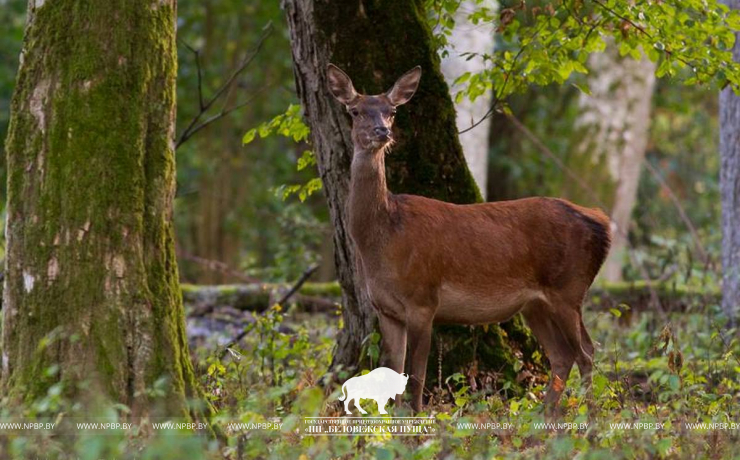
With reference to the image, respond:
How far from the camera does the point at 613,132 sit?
19.5m

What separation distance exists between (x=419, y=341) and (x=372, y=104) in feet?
4.94

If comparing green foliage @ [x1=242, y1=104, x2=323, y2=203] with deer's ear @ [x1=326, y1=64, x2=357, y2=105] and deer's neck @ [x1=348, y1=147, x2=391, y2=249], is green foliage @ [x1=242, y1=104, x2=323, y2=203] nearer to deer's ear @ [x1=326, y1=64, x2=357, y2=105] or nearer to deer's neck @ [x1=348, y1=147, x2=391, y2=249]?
deer's ear @ [x1=326, y1=64, x2=357, y2=105]

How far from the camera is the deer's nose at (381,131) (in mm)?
7297

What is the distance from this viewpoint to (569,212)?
798 centimetres

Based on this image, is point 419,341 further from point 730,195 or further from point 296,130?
point 730,195

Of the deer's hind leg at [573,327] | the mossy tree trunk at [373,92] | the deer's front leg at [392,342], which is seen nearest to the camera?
the deer's front leg at [392,342]

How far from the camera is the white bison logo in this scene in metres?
6.66

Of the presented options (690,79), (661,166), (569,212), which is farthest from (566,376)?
(661,166)

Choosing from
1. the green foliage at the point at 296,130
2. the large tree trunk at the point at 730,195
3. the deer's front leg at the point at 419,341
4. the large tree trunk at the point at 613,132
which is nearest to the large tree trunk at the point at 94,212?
the deer's front leg at the point at 419,341

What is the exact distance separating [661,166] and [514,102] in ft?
32.8

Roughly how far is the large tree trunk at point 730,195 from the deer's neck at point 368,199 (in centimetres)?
484

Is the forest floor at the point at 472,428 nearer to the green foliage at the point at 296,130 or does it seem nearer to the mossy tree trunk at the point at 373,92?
the mossy tree trunk at the point at 373,92

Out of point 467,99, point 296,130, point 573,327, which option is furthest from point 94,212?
point 467,99

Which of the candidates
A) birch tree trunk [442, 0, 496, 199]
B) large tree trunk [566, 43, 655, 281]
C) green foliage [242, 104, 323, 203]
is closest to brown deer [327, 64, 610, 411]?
green foliage [242, 104, 323, 203]
